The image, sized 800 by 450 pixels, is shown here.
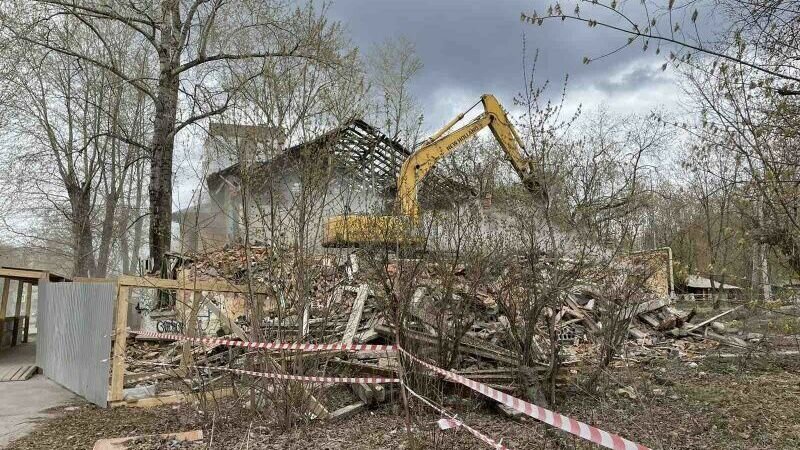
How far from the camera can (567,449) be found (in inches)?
207

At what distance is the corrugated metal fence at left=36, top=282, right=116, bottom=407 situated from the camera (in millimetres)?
8552

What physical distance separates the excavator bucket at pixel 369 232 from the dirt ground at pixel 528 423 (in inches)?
76.0

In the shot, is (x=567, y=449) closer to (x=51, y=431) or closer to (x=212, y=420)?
(x=212, y=420)

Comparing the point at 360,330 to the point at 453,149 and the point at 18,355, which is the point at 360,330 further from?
the point at 18,355

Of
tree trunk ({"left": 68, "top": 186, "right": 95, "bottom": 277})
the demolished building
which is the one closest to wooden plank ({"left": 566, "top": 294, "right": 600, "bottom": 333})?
the demolished building

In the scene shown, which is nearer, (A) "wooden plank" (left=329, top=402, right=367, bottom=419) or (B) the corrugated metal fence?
(A) "wooden plank" (left=329, top=402, right=367, bottom=419)

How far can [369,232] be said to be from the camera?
682 cm

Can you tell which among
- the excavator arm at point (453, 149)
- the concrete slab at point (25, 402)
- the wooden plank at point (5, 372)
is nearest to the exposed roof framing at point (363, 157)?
the excavator arm at point (453, 149)

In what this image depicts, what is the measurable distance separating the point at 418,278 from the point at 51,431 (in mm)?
4872

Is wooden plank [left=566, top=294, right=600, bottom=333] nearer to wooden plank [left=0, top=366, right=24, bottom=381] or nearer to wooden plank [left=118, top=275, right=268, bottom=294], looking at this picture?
wooden plank [left=118, top=275, right=268, bottom=294]

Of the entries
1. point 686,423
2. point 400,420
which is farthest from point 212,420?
point 686,423

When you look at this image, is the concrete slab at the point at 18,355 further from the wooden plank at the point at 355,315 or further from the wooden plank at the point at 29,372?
the wooden plank at the point at 355,315

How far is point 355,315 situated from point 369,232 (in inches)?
104

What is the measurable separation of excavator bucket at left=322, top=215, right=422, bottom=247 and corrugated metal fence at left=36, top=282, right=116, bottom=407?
12.3 ft
